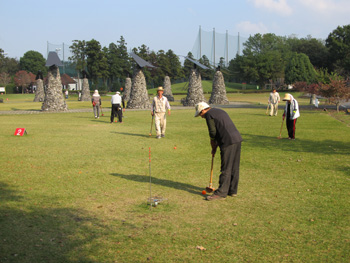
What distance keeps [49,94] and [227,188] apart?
2894 cm

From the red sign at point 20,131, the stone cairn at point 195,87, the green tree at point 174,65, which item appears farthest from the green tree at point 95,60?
the red sign at point 20,131

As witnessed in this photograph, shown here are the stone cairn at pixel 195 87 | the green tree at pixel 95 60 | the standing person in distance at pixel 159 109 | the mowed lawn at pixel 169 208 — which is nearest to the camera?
the mowed lawn at pixel 169 208

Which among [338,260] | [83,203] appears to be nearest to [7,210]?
[83,203]

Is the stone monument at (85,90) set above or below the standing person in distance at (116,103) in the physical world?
above

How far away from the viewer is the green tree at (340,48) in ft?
242

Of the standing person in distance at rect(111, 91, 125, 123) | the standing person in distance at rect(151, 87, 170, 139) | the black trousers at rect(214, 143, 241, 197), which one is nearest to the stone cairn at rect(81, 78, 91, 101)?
the standing person in distance at rect(111, 91, 125, 123)

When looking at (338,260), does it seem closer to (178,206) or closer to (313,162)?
(178,206)

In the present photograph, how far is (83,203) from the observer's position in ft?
21.2

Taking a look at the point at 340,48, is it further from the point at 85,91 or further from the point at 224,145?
the point at 224,145

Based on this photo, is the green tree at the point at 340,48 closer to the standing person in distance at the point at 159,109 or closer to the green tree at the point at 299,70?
the green tree at the point at 299,70

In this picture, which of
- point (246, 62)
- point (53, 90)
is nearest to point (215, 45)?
point (246, 62)

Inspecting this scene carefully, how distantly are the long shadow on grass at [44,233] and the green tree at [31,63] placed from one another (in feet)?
339

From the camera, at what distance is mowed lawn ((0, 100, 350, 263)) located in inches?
180

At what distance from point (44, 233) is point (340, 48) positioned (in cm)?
8149
